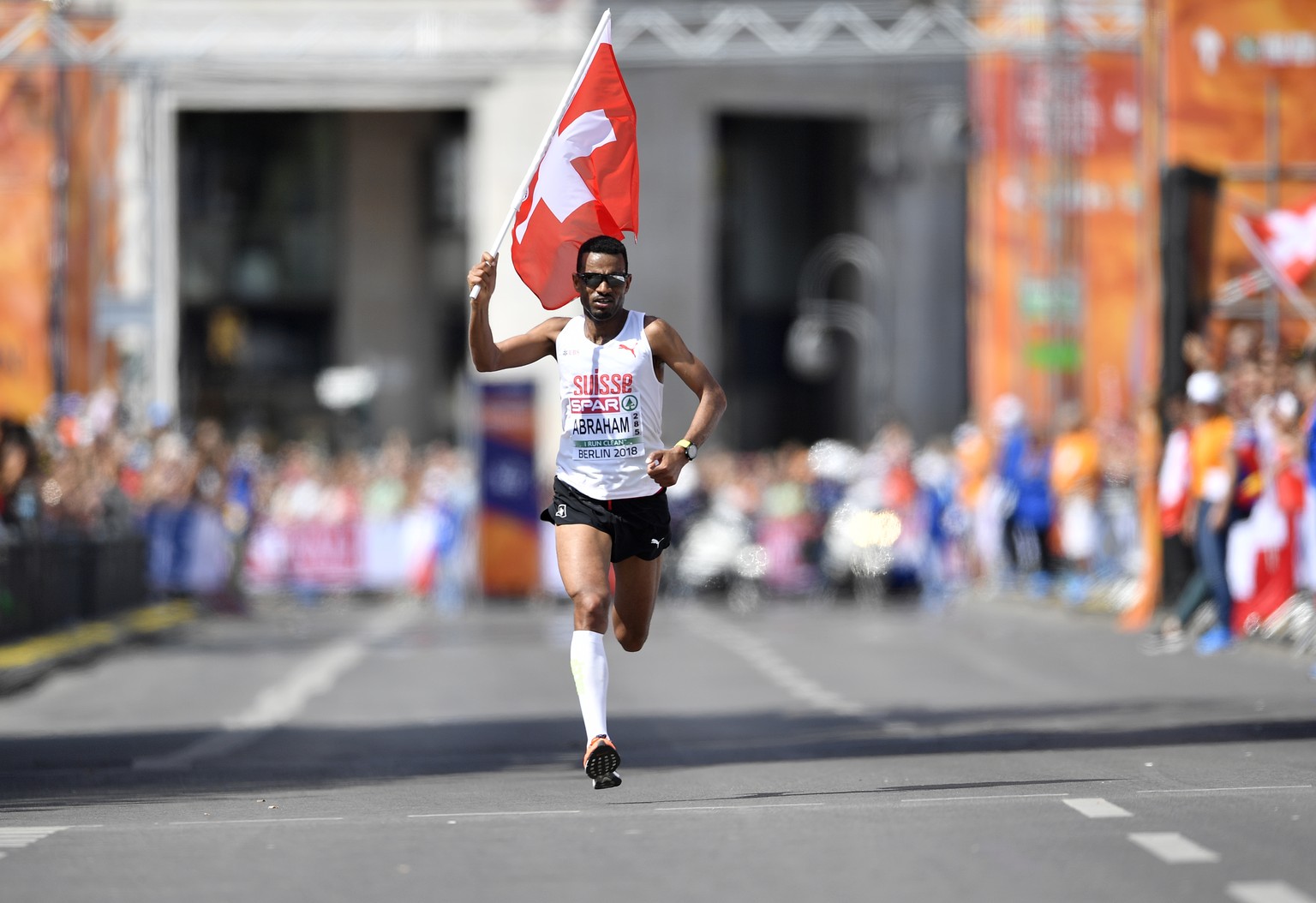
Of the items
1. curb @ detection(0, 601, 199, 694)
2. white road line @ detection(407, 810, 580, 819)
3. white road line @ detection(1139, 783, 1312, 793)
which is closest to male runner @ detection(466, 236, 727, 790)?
white road line @ detection(407, 810, 580, 819)

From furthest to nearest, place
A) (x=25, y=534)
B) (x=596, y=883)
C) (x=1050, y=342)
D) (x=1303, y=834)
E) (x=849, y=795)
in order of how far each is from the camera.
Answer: (x=1050, y=342) < (x=25, y=534) < (x=849, y=795) < (x=1303, y=834) < (x=596, y=883)

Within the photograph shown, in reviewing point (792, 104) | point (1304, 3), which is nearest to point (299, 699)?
point (1304, 3)

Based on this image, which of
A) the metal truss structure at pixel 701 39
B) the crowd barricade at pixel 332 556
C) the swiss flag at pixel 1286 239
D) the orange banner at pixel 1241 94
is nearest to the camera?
the swiss flag at pixel 1286 239

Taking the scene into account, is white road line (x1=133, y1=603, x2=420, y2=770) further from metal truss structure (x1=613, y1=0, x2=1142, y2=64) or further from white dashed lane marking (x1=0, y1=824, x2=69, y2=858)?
metal truss structure (x1=613, y1=0, x2=1142, y2=64)

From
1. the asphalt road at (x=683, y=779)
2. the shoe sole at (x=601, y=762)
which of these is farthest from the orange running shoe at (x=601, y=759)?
the asphalt road at (x=683, y=779)

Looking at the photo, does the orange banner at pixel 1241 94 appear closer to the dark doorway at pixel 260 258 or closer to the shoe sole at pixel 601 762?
the shoe sole at pixel 601 762

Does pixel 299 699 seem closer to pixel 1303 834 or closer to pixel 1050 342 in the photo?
pixel 1303 834

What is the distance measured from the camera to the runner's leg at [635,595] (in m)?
9.55

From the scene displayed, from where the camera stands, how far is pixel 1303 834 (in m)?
7.41

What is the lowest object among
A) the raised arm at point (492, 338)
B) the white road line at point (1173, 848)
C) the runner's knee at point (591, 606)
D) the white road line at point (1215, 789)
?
the white road line at point (1215, 789)

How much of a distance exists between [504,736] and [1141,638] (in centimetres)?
921

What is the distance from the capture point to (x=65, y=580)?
21.5 metres

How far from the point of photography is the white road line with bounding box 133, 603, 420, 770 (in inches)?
466

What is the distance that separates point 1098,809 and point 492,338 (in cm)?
289
